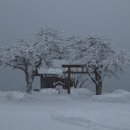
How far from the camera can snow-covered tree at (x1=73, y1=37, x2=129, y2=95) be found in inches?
1367

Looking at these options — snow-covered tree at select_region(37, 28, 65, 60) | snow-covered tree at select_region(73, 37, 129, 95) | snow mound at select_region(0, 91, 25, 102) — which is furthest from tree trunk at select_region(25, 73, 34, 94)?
snow-covered tree at select_region(73, 37, 129, 95)

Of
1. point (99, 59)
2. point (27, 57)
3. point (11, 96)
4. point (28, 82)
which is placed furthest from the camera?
point (99, 59)

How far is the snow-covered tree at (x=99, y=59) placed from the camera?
114ft

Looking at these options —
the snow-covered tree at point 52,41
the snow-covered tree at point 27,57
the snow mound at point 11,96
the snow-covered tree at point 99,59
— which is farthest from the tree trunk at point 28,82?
the snow-covered tree at point 99,59

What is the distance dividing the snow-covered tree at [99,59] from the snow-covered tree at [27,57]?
4.33 m

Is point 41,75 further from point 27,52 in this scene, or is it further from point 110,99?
point 110,99

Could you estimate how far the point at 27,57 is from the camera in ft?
107

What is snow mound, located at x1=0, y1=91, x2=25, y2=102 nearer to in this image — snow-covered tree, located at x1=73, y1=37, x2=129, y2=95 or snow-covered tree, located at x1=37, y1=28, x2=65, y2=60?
snow-covered tree, located at x1=37, y1=28, x2=65, y2=60

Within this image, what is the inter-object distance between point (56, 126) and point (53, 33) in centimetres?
2373

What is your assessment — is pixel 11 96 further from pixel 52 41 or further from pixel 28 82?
pixel 52 41

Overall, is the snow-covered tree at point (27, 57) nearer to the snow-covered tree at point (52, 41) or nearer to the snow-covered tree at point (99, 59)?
the snow-covered tree at point (52, 41)

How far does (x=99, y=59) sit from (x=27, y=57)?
291 inches

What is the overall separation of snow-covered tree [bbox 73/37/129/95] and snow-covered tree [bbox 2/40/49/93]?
4.33 metres

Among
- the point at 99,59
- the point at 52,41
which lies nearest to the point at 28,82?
the point at 52,41
